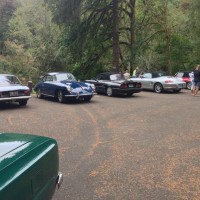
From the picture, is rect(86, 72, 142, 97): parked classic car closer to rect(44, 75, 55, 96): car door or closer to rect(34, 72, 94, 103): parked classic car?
rect(34, 72, 94, 103): parked classic car

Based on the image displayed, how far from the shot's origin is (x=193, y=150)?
6.97 metres

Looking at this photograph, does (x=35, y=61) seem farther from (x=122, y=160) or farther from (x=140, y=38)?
(x=122, y=160)

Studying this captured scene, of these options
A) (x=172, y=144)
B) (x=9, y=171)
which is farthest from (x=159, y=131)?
(x=9, y=171)

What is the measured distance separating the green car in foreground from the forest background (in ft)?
72.2

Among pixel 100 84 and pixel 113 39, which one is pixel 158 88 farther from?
pixel 113 39

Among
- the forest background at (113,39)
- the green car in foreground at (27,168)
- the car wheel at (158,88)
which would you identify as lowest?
the car wheel at (158,88)

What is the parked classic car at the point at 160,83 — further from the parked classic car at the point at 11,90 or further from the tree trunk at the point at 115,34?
the parked classic car at the point at 11,90

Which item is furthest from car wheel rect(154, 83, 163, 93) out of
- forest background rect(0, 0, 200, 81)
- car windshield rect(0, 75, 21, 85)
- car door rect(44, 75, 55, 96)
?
car windshield rect(0, 75, 21, 85)

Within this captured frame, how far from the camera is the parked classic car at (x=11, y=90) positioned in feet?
41.9

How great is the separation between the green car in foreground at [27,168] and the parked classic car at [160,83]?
55.9 ft

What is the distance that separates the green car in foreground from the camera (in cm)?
237

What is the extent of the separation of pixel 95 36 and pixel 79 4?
342cm

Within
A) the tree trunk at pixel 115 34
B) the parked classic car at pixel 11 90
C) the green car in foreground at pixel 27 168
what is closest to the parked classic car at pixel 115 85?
the parked classic car at pixel 11 90

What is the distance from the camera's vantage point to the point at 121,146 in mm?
7367
